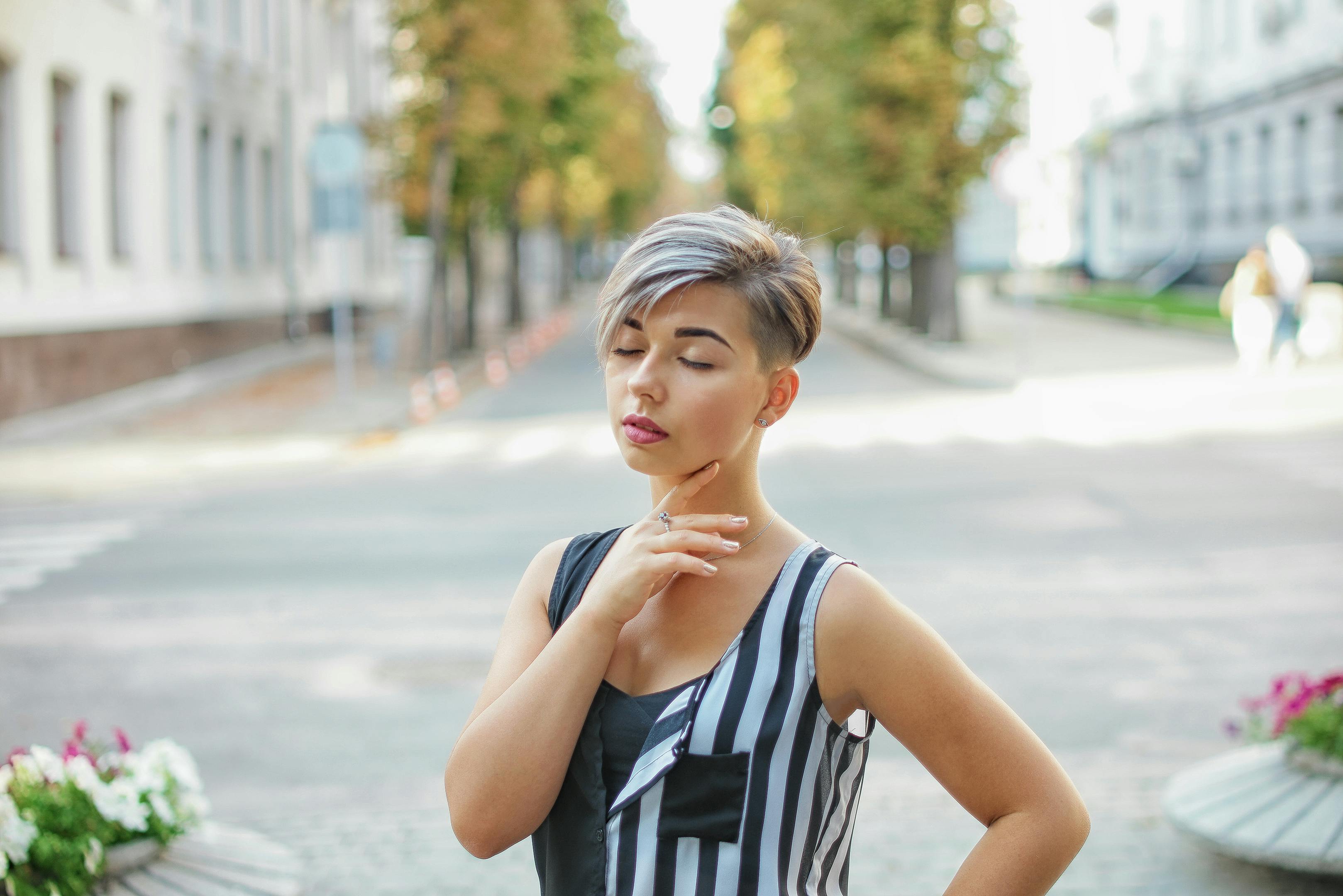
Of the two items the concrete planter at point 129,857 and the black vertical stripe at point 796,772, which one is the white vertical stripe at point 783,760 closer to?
the black vertical stripe at point 796,772

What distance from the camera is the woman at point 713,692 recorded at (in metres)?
1.75

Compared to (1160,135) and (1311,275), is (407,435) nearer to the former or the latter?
(1311,275)

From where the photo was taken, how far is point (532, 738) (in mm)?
1779

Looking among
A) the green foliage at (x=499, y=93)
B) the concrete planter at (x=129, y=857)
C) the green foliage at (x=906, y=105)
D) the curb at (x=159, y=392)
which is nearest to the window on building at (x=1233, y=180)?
the green foliage at (x=906, y=105)

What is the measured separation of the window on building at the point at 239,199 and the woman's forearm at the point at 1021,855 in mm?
30786

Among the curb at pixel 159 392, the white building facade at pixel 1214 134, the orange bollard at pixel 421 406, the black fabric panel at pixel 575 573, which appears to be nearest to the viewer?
the black fabric panel at pixel 575 573

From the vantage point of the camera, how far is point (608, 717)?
1.82 metres

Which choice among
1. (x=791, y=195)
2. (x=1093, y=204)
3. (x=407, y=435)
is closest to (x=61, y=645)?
(x=407, y=435)

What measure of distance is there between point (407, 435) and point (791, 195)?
23088mm

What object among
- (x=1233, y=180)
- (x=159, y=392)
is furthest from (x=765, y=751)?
(x=1233, y=180)

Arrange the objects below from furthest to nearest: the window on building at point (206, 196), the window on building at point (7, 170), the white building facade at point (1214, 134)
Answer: the white building facade at point (1214, 134)
the window on building at point (206, 196)
the window on building at point (7, 170)

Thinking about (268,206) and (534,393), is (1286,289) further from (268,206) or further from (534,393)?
(268,206)

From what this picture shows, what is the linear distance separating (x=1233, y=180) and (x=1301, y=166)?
5.22m

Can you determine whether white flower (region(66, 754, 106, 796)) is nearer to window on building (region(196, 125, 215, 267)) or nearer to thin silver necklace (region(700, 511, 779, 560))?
thin silver necklace (region(700, 511, 779, 560))
